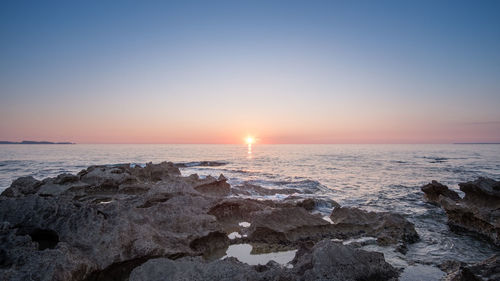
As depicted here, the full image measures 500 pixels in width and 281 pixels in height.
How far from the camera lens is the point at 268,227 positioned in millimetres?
6535

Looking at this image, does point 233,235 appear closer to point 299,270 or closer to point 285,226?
point 285,226

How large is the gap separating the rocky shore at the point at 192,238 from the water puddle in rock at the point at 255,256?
11 centimetres

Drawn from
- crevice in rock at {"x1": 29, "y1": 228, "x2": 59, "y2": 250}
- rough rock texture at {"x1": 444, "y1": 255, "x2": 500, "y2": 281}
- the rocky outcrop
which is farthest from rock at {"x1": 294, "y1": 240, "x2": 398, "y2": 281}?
crevice in rock at {"x1": 29, "y1": 228, "x2": 59, "y2": 250}

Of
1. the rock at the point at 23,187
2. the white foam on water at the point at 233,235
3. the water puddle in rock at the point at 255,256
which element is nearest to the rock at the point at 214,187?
the white foam on water at the point at 233,235

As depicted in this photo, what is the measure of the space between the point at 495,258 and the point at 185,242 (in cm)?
473

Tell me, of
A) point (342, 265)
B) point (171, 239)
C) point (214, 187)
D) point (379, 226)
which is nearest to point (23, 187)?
point (214, 187)

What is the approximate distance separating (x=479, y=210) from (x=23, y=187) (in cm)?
1620

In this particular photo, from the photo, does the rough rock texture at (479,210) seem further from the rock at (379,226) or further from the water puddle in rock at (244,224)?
the water puddle in rock at (244,224)

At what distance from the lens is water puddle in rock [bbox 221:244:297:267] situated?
5422mm

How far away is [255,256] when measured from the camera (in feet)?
18.6

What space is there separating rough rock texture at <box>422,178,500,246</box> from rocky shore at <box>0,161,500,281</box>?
3 cm

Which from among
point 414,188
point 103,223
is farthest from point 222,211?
point 414,188

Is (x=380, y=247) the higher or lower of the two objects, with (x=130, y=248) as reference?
lower

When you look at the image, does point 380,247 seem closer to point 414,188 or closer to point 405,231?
point 405,231
